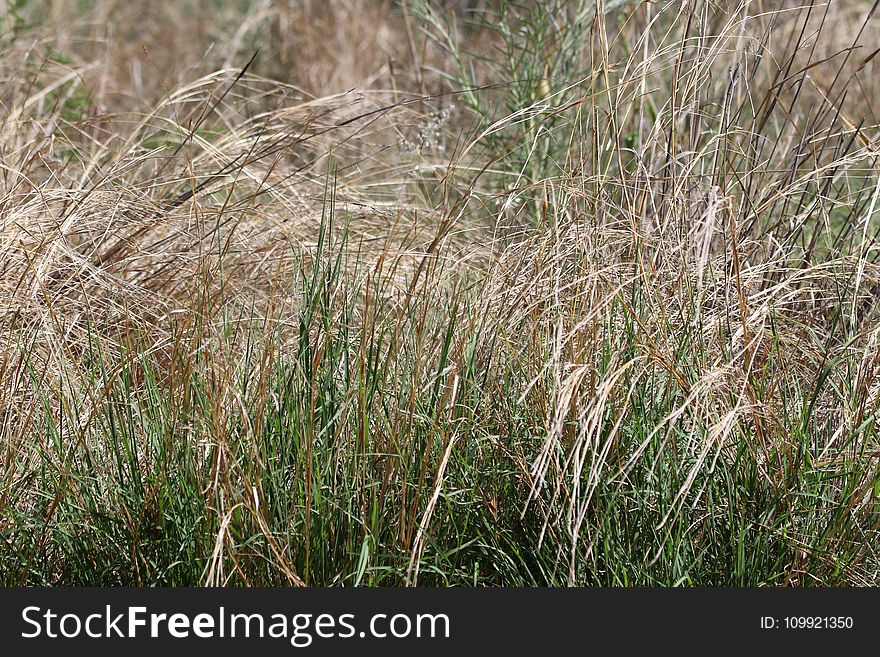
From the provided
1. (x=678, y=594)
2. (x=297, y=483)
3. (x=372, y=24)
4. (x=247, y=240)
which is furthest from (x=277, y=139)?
(x=372, y=24)

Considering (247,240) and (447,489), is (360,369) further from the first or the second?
(247,240)

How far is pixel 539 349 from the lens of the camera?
2.07 metres

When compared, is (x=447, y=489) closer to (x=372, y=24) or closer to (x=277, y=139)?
(x=277, y=139)

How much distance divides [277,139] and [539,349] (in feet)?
3.43

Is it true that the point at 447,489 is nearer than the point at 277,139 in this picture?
Yes

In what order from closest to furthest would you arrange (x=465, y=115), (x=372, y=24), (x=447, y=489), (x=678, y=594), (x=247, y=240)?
(x=678, y=594) < (x=447, y=489) < (x=247, y=240) < (x=465, y=115) < (x=372, y=24)

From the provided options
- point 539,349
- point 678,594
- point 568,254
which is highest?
point 568,254

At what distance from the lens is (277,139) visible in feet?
9.01

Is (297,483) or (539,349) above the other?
(539,349)

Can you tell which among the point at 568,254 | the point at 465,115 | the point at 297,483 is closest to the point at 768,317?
the point at 568,254

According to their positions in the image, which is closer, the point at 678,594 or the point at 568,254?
the point at 678,594

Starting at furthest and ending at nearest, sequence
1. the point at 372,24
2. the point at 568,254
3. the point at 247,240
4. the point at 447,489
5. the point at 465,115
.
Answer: the point at 372,24, the point at 465,115, the point at 247,240, the point at 568,254, the point at 447,489

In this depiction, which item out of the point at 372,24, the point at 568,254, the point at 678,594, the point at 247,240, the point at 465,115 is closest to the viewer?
the point at 678,594

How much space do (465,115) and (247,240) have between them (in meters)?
1.74
